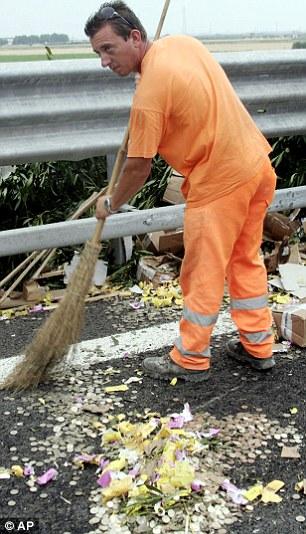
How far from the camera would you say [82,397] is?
3.43 meters

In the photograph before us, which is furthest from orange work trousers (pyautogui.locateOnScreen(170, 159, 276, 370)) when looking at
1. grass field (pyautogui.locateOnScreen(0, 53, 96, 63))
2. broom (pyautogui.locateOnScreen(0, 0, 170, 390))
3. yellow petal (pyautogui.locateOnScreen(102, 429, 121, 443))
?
grass field (pyautogui.locateOnScreen(0, 53, 96, 63))

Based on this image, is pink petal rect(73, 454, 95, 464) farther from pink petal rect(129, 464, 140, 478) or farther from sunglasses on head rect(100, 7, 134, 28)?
sunglasses on head rect(100, 7, 134, 28)

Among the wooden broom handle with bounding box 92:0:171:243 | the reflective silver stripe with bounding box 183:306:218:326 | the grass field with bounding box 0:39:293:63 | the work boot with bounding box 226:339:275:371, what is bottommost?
the work boot with bounding box 226:339:275:371

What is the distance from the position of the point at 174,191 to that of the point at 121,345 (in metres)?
1.46

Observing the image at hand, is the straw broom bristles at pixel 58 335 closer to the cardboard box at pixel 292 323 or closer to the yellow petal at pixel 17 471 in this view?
the yellow petal at pixel 17 471

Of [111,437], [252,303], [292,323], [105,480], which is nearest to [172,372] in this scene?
[252,303]

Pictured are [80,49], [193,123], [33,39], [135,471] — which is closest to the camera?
[135,471]

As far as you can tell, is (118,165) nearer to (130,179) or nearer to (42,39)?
(130,179)

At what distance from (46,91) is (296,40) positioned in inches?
86.6

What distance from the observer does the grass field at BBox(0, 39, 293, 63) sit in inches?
165

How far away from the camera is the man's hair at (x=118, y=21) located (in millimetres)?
3217

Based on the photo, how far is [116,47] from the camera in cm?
325

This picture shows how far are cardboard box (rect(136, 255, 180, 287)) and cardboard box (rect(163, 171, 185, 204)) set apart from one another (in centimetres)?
39

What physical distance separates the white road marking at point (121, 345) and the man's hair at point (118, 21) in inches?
56.8
